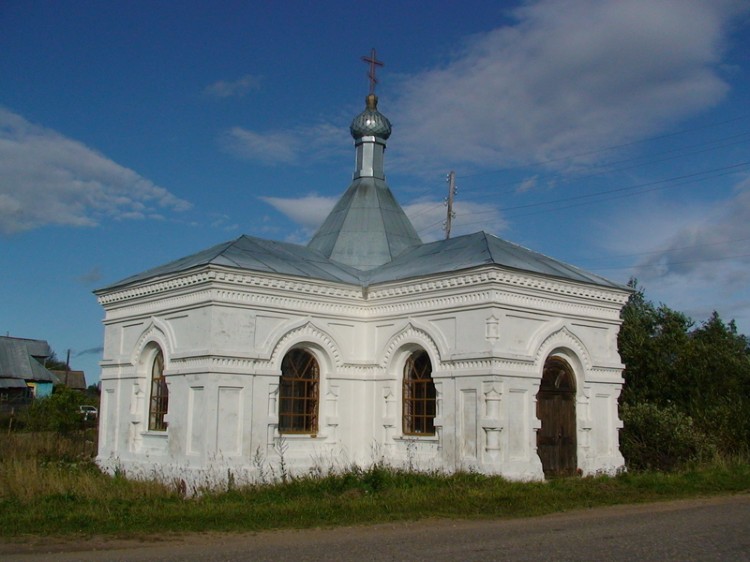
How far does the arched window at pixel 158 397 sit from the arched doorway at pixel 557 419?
6791mm

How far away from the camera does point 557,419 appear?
14.9 metres

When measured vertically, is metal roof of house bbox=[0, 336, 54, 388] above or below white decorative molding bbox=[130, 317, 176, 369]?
above

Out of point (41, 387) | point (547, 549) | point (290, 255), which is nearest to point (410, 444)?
point (290, 255)

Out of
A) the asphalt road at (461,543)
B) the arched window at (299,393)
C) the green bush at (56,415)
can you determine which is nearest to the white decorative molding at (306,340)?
the arched window at (299,393)

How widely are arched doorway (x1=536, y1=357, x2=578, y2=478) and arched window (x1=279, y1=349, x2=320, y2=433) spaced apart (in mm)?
4000

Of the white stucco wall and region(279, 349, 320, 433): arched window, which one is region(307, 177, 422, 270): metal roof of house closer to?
the white stucco wall

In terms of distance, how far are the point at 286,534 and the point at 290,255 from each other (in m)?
7.57

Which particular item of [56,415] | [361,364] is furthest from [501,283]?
[56,415]

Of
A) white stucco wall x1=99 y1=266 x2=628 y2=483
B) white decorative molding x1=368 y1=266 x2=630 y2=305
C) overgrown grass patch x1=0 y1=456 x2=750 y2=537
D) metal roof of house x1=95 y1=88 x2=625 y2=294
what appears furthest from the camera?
metal roof of house x1=95 y1=88 x2=625 y2=294

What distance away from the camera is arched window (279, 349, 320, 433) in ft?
48.6

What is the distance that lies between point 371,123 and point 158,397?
7734mm

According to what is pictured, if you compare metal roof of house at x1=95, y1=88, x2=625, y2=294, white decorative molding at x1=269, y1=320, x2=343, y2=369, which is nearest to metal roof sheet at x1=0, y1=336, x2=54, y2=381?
metal roof of house at x1=95, y1=88, x2=625, y2=294

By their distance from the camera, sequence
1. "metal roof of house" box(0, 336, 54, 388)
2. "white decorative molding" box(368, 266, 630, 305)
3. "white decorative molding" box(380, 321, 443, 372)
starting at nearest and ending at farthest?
"white decorative molding" box(368, 266, 630, 305) < "white decorative molding" box(380, 321, 443, 372) < "metal roof of house" box(0, 336, 54, 388)

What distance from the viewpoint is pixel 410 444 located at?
14773 millimetres
